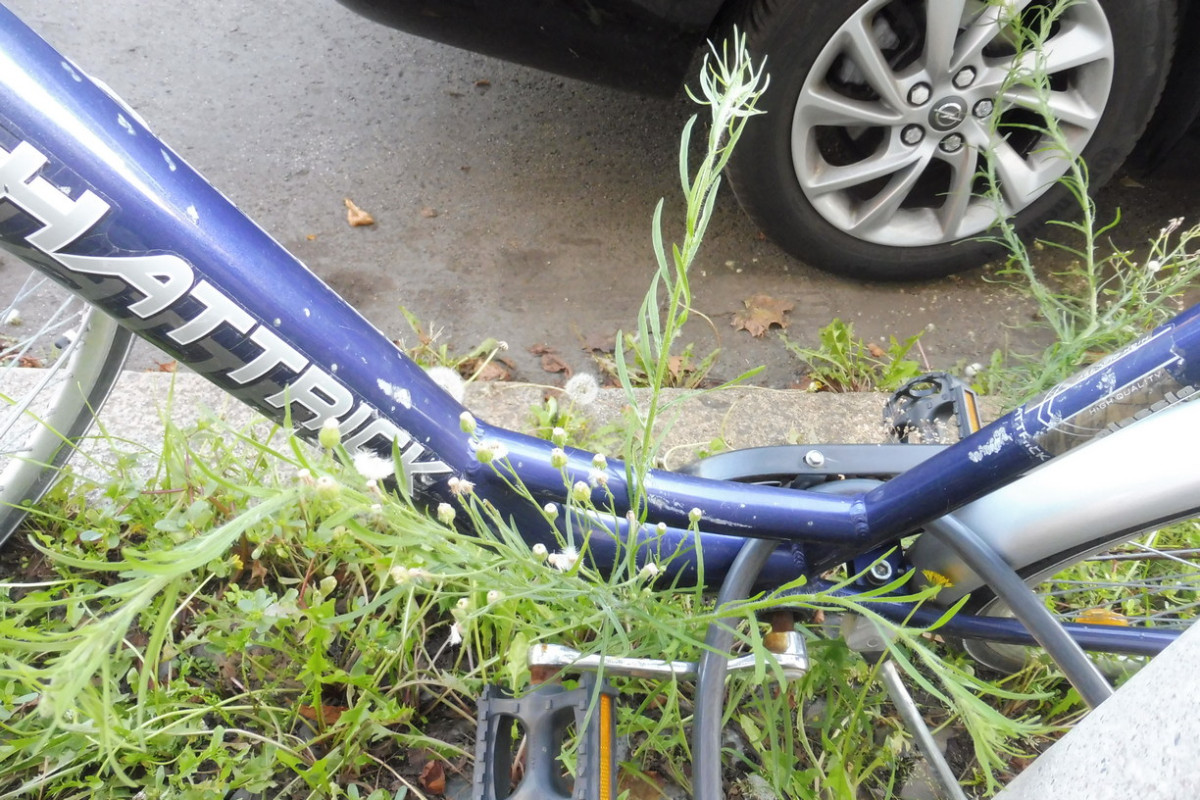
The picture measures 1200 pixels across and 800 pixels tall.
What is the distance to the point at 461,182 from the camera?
2594 millimetres

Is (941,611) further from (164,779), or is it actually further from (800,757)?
(164,779)

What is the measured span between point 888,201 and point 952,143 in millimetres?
205

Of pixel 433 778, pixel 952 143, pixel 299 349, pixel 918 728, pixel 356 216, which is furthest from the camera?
pixel 356 216

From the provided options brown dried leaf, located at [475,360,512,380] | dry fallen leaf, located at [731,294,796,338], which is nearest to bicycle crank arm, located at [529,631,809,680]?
brown dried leaf, located at [475,360,512,380]

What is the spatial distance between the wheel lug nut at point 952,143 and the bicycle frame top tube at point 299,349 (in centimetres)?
134

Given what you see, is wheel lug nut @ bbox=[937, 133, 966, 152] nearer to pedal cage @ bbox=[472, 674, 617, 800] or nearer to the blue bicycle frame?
the blue bicycle frame

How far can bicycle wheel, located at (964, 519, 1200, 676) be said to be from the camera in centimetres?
120

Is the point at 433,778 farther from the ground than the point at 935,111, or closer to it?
closer to it

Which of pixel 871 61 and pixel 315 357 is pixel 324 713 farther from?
pixel 871 61

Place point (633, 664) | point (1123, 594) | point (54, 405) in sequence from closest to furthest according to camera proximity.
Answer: point (633, 664) < point (54, 405) < point (1123, 594)

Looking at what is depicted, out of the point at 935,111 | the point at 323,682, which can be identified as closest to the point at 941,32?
the point at 935,111

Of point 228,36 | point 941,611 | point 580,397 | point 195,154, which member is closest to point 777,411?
point 580,397

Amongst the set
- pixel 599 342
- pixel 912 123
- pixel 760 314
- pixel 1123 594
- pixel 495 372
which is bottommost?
pixel 1123 594

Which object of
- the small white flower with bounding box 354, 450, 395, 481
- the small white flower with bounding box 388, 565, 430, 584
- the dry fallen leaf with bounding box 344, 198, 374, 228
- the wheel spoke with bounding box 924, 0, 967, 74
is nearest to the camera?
the small white flower with bounding box 388, 565, 430, 584
